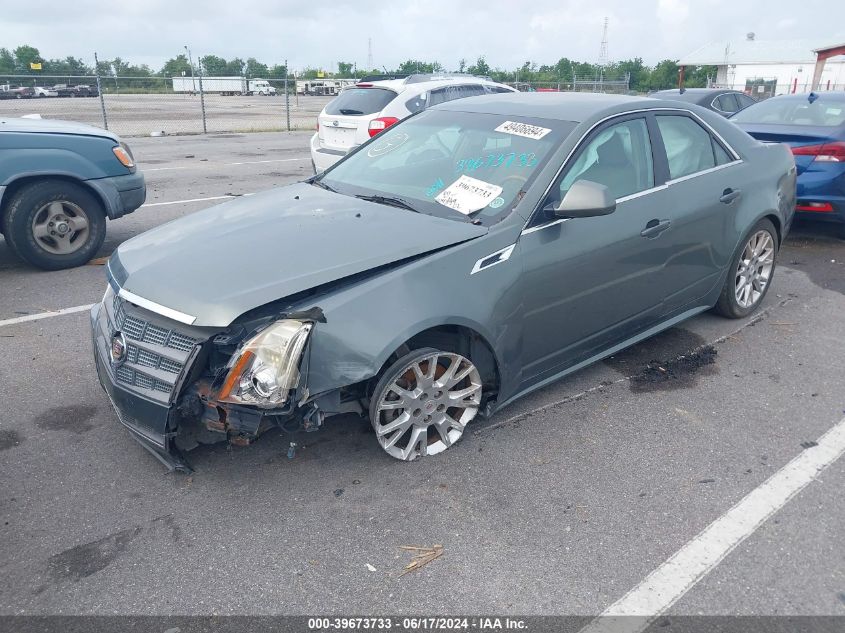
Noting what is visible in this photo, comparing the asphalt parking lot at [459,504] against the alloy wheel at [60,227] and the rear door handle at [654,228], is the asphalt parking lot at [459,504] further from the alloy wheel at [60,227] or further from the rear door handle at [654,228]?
the alloy wheel at [60,227]

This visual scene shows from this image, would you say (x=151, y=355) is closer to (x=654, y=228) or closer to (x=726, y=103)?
(x=654, y=228)

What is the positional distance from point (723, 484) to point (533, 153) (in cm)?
193

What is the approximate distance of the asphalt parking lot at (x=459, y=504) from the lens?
2564mm

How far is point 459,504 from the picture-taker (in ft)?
10.1

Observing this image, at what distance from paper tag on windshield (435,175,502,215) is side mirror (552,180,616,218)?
1.20 feet

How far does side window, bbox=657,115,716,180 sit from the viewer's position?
4.31m

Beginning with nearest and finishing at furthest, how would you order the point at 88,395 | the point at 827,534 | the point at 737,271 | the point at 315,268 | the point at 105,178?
1. the point at 827,534
2. the point at 315,268
3. the point at 88,395
4. the point at 737,271
5. the point at 105,178

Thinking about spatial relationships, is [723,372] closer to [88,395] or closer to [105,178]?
[88,395]

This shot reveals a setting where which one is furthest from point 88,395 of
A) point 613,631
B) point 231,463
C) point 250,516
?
point 613,631

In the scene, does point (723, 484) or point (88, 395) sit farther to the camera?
point (88, 395)

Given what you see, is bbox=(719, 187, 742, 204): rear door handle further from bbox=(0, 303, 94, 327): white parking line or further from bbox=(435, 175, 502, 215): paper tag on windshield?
bbox=(0, 303, 94, 327): white parking line

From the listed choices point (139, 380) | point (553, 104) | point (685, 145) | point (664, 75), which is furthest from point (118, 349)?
point (664, 75)

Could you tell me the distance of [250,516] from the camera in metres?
2.98

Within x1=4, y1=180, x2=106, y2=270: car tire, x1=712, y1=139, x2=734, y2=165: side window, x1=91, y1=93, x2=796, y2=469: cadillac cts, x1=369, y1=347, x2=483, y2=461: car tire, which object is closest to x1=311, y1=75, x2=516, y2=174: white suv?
x1=4, y1=180, x2=106, y2=270: car tire
